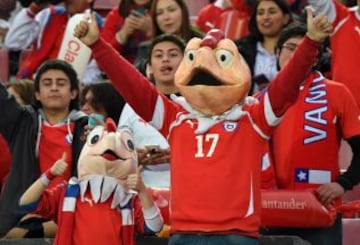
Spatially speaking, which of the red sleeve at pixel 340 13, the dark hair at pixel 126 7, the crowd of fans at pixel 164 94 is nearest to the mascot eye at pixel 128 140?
the crowd of fans at pixel 164 94

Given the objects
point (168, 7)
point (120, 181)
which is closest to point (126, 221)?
point (120, 181)

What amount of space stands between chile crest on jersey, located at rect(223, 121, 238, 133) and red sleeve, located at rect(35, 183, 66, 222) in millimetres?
914

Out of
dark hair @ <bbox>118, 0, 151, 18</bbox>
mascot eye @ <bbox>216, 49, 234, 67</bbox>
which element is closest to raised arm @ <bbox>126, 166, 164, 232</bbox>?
mascot eye @ <bbox>216, 49, 234, 67</bbox>

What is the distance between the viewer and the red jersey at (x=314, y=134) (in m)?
6.04

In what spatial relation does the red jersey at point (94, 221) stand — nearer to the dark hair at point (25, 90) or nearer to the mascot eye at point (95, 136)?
the mascot eye at point (95, 136)

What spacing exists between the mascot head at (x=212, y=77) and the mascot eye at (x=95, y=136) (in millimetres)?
540

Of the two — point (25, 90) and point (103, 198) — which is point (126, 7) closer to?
point (25, 90)

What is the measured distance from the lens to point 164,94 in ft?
20.7

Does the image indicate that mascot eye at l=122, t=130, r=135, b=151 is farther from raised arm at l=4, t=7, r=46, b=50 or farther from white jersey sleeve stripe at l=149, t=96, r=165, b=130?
raised arm at l=4, t=7, r=46, b=50

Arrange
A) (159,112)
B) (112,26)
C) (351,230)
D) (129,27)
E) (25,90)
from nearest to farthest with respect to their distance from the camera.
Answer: (159,112) → (351,230) → (25,90) → (129,27) → (112,26)

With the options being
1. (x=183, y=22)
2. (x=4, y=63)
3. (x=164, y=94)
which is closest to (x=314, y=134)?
(x=164, y=94)

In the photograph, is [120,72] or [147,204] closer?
[120,72]

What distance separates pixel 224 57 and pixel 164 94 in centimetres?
95

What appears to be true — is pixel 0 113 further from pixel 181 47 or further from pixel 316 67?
pixel 316 67
